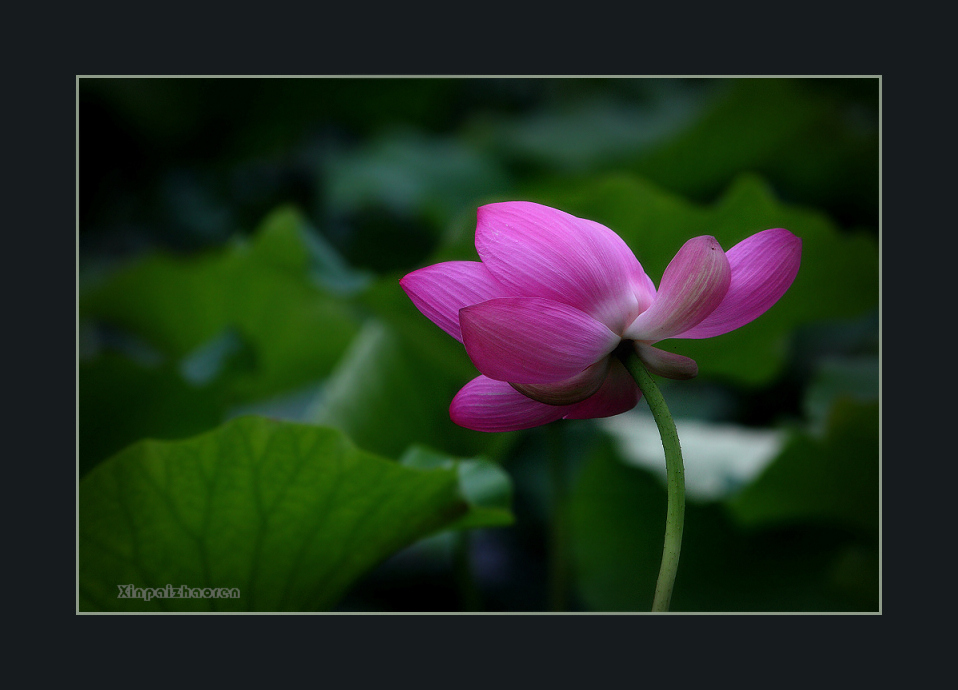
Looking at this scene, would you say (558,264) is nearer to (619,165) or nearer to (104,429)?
(104,429)

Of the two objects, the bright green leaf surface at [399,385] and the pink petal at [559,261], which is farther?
the bright green leaf surface at [399,385]

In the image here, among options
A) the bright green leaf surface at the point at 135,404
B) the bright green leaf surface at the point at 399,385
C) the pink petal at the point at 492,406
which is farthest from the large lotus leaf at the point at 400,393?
the pink petal at the point at 492,406

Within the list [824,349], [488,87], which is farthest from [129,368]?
[824,349]

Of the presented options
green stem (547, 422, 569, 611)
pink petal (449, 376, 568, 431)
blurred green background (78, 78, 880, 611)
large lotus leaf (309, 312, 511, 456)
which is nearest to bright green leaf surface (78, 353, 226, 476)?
blurred green background (78, 78, 880, 611)

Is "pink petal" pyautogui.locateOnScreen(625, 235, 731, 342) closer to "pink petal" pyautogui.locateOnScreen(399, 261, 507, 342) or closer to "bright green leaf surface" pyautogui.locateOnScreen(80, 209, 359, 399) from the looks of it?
"pink petal" pyautogui.locateOnScreen(399, 261, 507, 342)

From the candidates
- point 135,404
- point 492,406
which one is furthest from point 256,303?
point 492,406

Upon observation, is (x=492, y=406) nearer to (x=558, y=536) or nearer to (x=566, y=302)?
(x=566, y=302)

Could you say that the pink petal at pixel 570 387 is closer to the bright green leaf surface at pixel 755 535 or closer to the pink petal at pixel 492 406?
the pink petal at pixel 492 406
